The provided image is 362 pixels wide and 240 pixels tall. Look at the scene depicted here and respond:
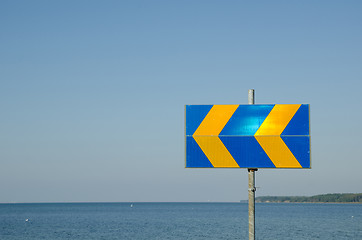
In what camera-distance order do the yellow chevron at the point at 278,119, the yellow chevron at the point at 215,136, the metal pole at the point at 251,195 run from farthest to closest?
the yellow chevron at the point at 215,136 < the yellow chevron at the point at 278,119 < the metal pole at the point at 251,195

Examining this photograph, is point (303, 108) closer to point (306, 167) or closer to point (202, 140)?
point (306, 167)

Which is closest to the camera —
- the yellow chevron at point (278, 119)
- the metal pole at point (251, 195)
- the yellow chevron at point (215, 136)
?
the metal pole at point (251, 195)

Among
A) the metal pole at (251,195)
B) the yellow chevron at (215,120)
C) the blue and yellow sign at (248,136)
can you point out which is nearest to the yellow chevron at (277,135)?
the blue and yellow sign at (248,136)

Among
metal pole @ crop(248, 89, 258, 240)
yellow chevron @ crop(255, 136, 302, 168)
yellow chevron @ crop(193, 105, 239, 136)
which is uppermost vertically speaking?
yellow chevron @ crop(193, 105, 239, 136)

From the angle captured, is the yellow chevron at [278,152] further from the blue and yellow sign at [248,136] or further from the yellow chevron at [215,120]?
the yellow chevron at [215,120]

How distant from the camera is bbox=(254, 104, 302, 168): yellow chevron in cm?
961

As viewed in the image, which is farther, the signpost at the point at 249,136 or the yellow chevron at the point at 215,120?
the yellow chevron at the point at 215,120

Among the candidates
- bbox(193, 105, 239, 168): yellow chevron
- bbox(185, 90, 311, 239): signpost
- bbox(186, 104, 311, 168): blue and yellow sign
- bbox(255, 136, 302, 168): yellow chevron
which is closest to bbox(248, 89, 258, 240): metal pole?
bbox(185, 90, 311, 239): signpost

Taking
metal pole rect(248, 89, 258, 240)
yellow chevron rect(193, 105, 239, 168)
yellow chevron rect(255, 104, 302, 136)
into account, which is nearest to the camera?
metal pole rect(248, 89, 258, 240)

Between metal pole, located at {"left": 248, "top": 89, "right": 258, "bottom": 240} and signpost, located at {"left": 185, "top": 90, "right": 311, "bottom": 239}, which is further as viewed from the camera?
signpost, located at {"left": 185, "top": 90, "right": 311, "bottom": 239}

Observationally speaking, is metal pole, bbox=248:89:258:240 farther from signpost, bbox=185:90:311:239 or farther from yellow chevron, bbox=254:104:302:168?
yellow chevron, bbox=254:104:302:168

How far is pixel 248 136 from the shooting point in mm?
9750

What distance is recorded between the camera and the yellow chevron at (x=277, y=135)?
9.61 metres

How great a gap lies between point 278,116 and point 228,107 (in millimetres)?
934
